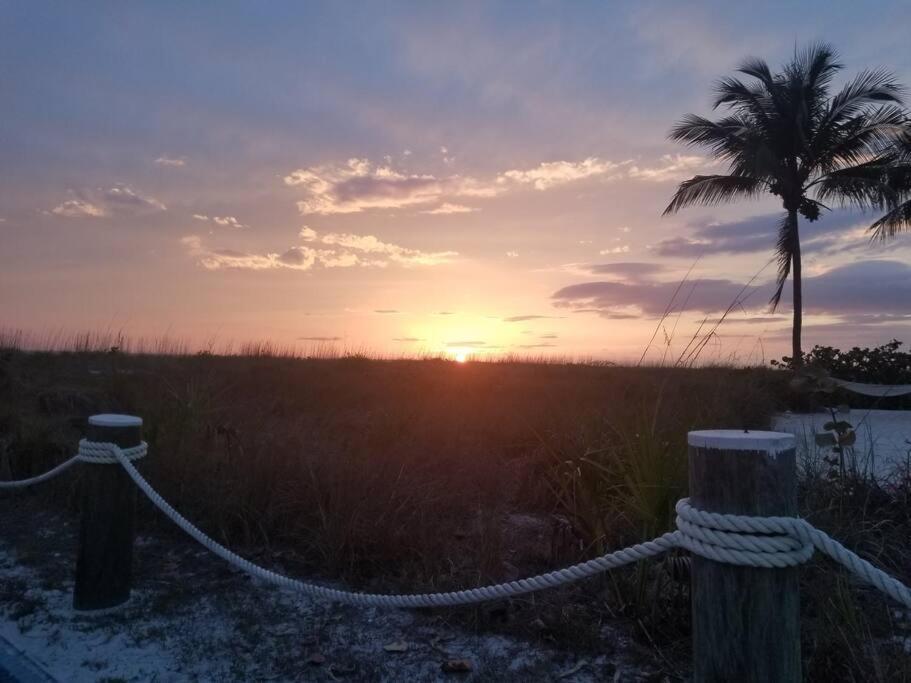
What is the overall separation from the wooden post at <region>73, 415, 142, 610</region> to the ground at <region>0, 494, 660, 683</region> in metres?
0.12

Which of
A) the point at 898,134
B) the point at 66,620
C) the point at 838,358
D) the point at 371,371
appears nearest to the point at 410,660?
the point at 66,620

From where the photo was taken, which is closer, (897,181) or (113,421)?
(113,421)

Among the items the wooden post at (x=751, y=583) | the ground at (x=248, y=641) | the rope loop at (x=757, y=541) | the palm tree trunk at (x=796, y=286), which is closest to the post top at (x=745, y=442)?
the wooden post at (x=751, y=583)

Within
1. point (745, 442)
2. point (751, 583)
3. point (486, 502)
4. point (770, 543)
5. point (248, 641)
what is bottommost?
point (248, 641)

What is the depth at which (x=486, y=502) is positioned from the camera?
519 centimetres

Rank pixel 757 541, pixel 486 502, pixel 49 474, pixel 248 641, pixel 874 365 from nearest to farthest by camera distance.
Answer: pixel 757 541 → pixel 248 641 → pixel 49 474 → pixel 486 502 → pixel 874 365

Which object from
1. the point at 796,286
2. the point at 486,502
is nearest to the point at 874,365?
the point at 796,286

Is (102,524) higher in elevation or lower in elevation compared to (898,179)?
lower

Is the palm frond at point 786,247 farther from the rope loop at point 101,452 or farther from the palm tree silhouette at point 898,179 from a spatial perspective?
the rope loop at point 101,452

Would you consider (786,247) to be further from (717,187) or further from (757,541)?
(757,541)

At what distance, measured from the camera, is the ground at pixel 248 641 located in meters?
2.97

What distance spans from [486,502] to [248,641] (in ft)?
7.52

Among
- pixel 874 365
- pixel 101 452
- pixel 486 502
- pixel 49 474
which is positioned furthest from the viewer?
pixel 874 365

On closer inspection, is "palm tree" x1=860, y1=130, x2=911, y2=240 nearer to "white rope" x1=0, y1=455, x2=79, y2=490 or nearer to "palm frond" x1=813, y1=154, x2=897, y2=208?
"palm frond" x1=813, y1=154, x2=897, y2=208
